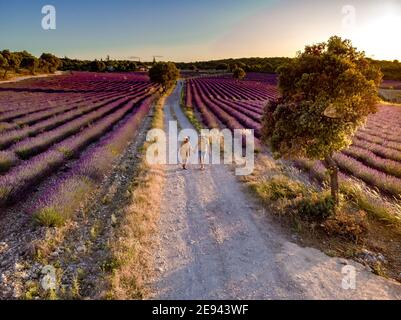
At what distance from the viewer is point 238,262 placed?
18.5 feet

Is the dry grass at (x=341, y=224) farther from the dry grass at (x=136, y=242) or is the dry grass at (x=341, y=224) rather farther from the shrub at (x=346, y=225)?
the dry grass at (x=136, y=242)

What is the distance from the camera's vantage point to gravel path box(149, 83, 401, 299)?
4.89 m

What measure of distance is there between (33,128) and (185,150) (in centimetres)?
805

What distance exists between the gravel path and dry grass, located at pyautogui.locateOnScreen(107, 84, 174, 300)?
0.20m

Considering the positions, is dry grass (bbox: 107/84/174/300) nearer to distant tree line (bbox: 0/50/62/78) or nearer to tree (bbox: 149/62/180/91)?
tree (bbox: 149/62/180/91)

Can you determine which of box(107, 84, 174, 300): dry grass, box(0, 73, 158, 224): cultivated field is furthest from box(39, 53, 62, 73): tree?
box(107, 84, 174, 300): dry grass

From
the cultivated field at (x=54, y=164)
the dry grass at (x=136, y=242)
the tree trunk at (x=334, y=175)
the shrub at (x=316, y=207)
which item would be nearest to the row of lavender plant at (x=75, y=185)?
the cultivated field at (x=54, y=164)

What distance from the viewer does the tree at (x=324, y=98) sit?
21.9ft

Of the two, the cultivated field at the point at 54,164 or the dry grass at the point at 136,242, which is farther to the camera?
the cultivated field at the point at 54,164

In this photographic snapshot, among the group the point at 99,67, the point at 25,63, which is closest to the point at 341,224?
the point at 25,63

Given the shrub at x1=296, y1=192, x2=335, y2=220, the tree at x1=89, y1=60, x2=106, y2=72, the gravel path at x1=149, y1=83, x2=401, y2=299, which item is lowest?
the gravel path at x1=149, y1=83, x2=401, y2=299

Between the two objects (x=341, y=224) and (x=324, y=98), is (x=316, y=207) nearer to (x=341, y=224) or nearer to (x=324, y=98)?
(x=341, y=224)

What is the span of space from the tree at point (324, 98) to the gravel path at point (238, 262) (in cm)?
185
